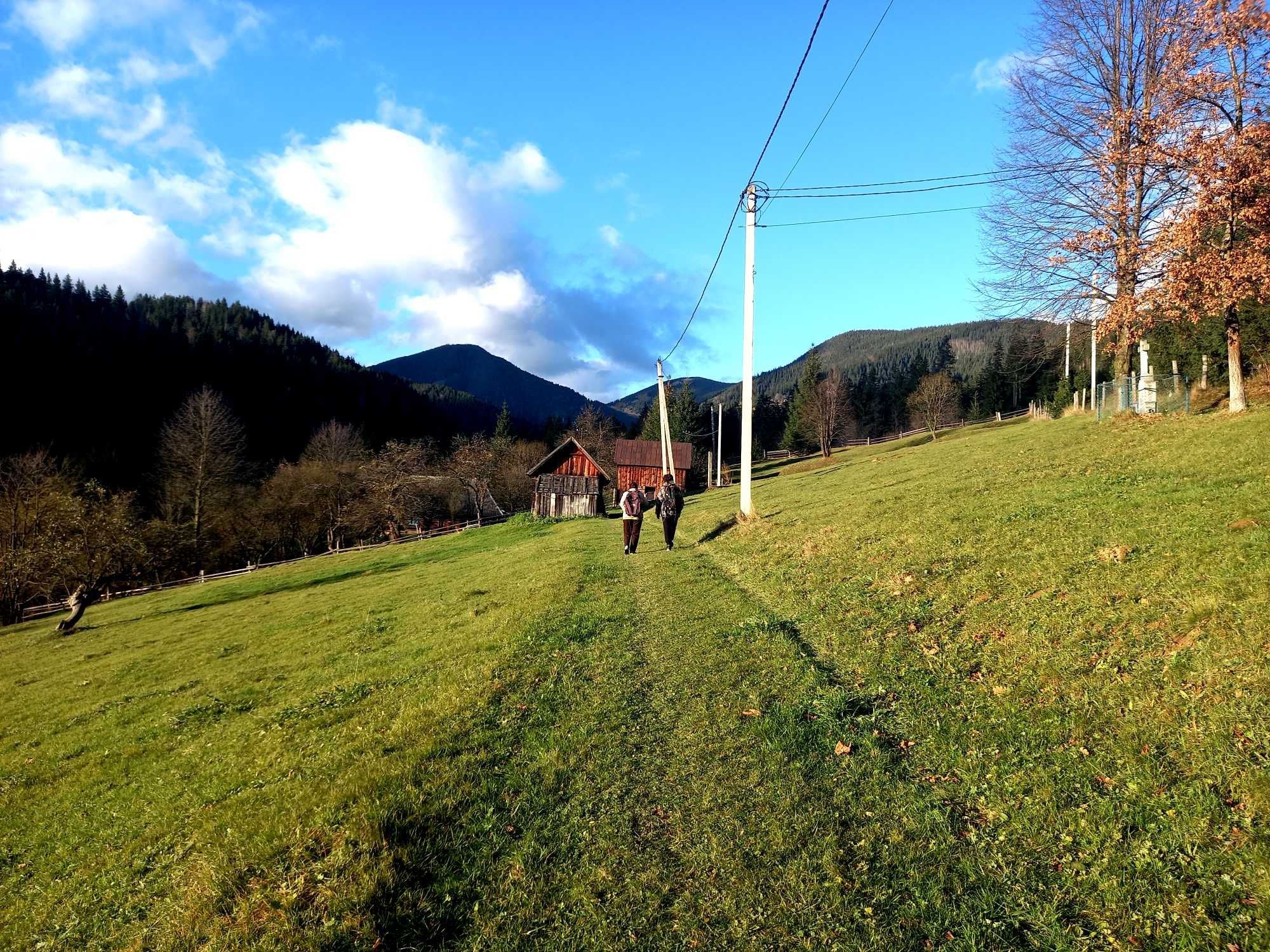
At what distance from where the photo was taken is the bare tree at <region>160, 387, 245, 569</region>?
175 ft

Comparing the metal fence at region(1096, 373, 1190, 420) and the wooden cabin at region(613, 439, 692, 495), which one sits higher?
the metal fence at region(1096, 373, 1190, 420)

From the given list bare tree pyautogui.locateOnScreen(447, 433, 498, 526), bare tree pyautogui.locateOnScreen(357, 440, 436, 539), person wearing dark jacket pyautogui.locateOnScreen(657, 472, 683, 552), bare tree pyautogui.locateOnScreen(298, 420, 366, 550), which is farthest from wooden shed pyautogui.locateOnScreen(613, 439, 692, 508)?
person wearing dark jacket pyautogui.locateOnScreen(657, 472, 683, 552)

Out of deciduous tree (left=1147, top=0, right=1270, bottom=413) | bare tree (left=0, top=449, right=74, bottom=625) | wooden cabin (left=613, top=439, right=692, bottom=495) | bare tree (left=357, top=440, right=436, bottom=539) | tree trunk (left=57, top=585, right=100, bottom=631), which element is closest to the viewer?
deciduous tree (left=1147, top=0, right=1270, bottom=413)

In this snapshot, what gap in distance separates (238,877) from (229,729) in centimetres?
569

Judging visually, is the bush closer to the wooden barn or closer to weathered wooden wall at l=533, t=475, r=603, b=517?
the wooden barn

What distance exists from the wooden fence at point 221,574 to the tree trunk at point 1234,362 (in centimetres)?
5190

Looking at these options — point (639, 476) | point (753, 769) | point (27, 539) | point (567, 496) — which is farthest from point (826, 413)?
point (753, 769)

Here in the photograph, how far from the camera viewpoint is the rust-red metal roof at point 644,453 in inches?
2291

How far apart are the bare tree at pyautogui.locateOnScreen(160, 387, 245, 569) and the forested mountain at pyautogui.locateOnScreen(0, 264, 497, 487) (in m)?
19.7

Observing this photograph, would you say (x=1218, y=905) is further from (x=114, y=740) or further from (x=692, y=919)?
(x=114, y=740)

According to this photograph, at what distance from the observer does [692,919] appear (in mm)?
3801

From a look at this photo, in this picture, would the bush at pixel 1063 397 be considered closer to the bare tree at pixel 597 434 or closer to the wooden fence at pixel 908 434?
the wooden fence at pixel 908 434

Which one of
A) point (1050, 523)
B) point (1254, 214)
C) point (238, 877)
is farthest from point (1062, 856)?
point (1254, 214)


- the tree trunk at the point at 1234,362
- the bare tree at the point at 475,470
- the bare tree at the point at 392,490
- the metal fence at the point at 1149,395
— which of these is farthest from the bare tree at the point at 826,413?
the tree trunk at the point at 1234,362
